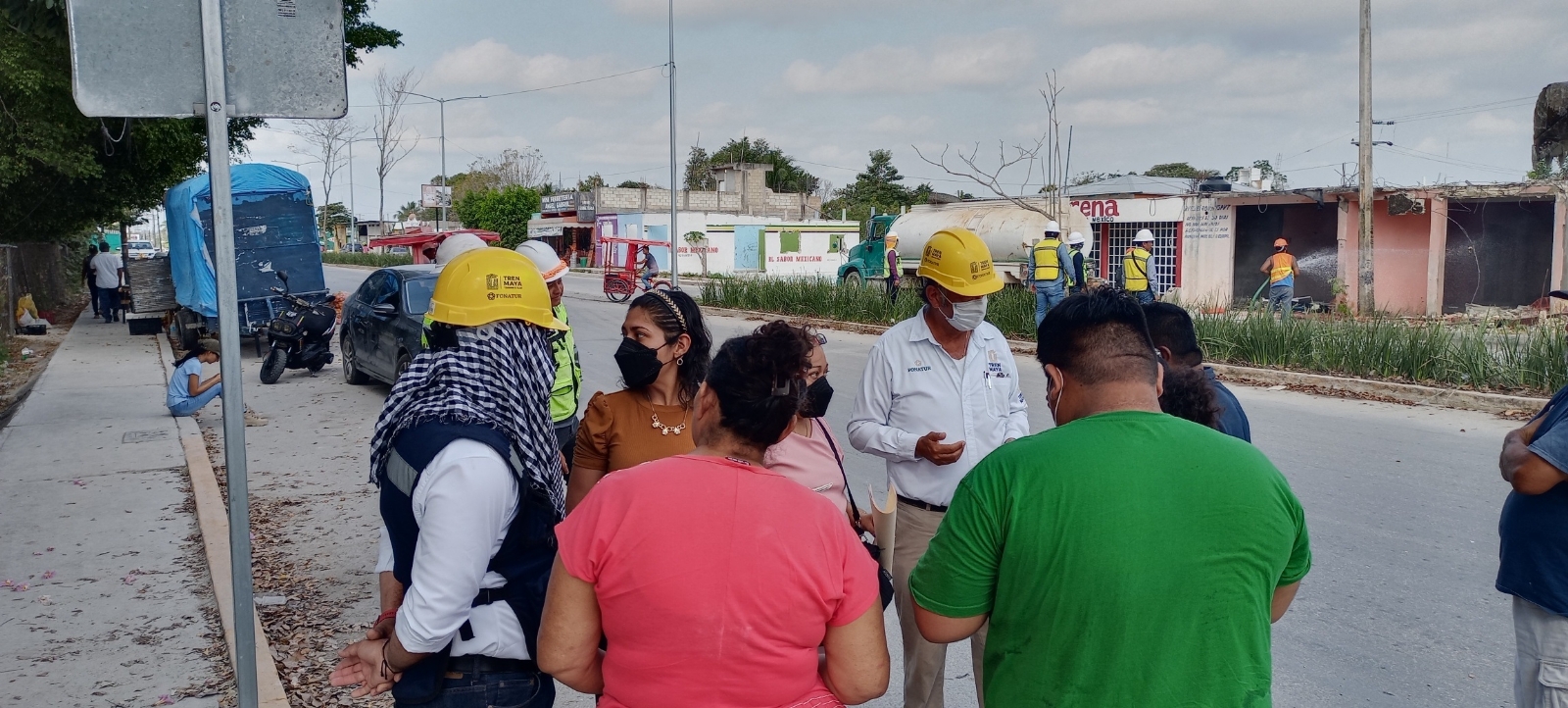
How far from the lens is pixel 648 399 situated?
3.39 metres

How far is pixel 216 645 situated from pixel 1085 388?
4.15m

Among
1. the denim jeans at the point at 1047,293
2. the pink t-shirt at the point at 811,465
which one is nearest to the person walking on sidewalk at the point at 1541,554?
the pink t-shirt at the point at 811,465

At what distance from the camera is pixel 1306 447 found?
8828 millimetres

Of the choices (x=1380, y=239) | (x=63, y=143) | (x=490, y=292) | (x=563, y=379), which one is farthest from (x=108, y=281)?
(x=1380, y=239)

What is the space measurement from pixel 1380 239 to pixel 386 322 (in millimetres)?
21553

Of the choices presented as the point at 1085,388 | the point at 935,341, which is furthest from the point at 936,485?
the point at 1085,388

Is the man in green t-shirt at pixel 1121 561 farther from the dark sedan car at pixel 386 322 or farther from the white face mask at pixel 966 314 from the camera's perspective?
the dark sedan car at pixel 386 322

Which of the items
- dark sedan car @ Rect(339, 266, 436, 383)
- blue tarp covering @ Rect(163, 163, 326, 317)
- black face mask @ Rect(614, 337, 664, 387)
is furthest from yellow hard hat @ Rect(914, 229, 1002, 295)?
blue tarp covering @ Rect(163, 163, 326, 317)

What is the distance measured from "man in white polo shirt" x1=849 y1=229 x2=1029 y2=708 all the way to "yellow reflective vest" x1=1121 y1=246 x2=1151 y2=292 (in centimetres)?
1405

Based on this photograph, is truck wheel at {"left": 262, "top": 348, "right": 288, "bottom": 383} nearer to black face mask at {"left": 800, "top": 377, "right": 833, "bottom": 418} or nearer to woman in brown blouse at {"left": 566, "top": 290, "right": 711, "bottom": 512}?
woman in brown blouse at {"left": 566, "top": 290, "right": 711, "bottom": 512}

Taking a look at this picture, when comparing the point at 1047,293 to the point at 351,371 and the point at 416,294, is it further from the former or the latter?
the point at 351,371

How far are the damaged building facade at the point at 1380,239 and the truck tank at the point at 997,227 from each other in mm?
1999

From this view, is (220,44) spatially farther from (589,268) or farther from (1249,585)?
(589,268)

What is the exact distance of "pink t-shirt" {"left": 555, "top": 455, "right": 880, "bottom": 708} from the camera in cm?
192
